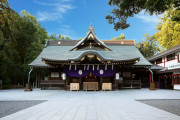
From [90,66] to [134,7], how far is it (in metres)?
11.0

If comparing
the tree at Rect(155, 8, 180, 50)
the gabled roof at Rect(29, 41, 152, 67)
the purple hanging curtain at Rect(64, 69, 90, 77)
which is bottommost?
the purple hanging curtain at Rect(64, 69, 90, 77)

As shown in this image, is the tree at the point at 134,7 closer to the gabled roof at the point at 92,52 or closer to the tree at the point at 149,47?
the gabled roof at the point at 92,52

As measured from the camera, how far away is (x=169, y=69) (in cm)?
1814

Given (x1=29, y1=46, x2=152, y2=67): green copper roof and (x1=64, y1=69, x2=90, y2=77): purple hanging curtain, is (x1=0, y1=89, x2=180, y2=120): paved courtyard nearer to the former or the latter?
(x1=64, y1=69, x2=90, y2=77): purple hanging curtain

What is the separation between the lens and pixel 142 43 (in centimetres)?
3450

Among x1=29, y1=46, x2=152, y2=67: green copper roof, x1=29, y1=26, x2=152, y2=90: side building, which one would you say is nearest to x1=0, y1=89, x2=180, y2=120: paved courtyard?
x1=29, y1=26, x2=152, y2=90: side building

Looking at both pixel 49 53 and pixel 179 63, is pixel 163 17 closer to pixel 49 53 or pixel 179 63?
pixel 179 63

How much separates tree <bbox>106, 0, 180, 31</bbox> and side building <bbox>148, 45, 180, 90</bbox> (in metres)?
12.7

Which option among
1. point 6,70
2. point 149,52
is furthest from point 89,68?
point 149,52

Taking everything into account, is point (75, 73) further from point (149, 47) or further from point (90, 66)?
point (149, 47)

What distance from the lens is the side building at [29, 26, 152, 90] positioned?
595 inches

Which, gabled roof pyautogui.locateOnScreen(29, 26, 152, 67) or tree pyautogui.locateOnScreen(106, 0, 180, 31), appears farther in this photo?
gabled roof pyautogui.locateOnScreen(29, 26, 152, 67)

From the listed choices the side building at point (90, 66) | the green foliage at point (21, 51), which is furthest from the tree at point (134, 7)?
the green foliage at point (21, 51)

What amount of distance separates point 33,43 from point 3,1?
11.2 meters
